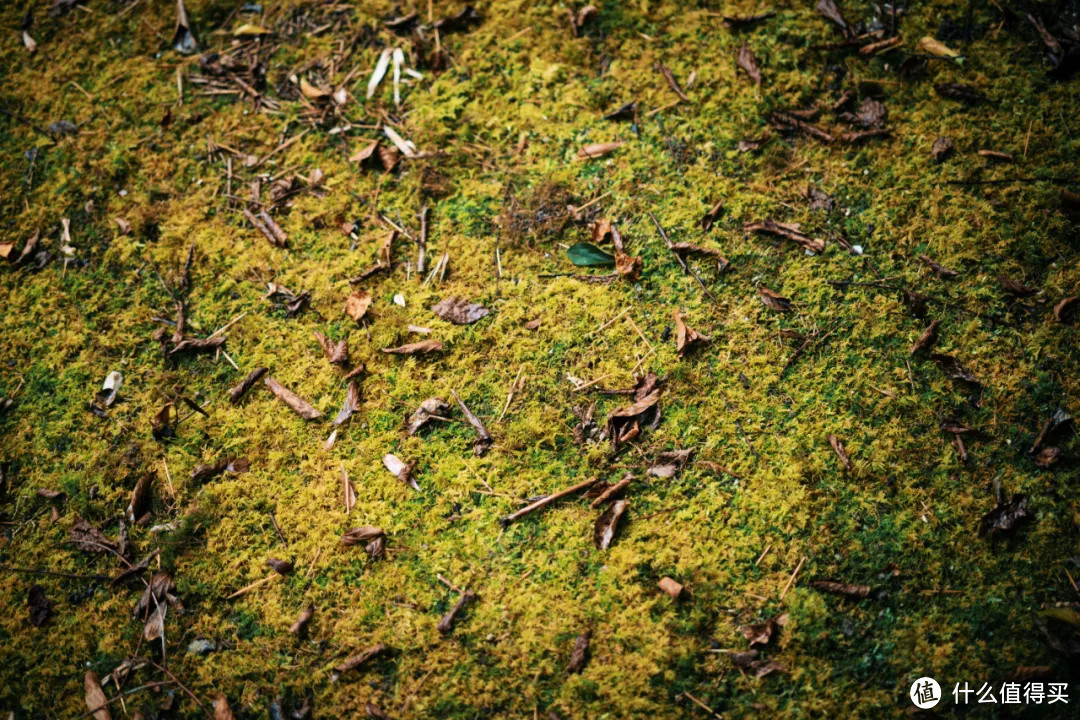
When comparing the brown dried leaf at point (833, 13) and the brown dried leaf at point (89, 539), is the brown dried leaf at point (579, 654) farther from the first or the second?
the brown dried leaf at point (833, 13)

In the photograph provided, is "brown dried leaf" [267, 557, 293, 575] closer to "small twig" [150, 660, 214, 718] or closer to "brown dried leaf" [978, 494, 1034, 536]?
"small twig" [150, 660, 214, 718]

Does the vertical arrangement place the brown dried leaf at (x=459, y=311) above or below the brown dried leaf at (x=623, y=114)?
below

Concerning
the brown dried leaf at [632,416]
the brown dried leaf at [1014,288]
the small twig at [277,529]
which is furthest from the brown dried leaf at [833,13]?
the small twig at [277,529]

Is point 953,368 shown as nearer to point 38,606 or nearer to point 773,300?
point 773,300

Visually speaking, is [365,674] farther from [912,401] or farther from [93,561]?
[912,401]

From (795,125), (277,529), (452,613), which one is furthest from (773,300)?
(277,529)

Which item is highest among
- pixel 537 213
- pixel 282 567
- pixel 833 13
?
pixel 833 13

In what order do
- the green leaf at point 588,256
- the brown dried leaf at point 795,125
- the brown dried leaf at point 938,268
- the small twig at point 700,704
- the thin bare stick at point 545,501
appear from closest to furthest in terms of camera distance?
the small twig at point 700,704 < the thin bare stick at point 545,501 < the brown dried leaf at point 938,268 < the green leaf at point 588,256 < the brown dried leaf at point 795,125
